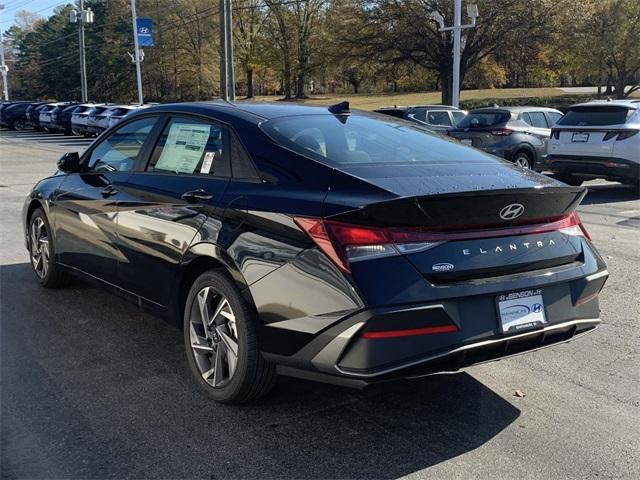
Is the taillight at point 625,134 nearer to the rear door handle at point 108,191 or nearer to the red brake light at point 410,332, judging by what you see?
the rear door handle at point 108,191

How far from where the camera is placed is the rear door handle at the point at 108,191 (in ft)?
15.7

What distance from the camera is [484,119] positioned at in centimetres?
1446

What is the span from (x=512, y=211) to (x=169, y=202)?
Answer: 2079 mm

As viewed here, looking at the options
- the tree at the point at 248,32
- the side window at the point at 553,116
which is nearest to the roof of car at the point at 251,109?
the side window at the point at 553,116

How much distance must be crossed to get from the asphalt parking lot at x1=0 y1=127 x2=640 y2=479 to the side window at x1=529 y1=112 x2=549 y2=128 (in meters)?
10.5

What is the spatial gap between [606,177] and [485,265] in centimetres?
968

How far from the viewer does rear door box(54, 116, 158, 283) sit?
188 inches

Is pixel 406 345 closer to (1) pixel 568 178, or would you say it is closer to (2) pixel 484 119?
(1) pixel 568 178

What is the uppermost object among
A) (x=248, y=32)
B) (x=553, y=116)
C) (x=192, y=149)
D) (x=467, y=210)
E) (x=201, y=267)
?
(x=248, y=32)

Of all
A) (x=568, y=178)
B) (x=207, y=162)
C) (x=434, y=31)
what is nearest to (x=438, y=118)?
(x=568, y=178)

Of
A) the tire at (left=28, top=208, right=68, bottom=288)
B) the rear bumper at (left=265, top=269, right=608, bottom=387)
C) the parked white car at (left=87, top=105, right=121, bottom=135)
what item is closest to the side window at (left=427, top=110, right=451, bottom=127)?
the tire at (left=28, top=208, right=68, bottom=288)

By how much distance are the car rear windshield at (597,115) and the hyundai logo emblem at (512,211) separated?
9.63m

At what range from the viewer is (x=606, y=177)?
1177 cm

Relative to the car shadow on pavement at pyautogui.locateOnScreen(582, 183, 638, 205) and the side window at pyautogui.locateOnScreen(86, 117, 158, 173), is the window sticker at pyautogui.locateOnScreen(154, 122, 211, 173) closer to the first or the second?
the side window at pyautogui.locateOnScreen(86, 117, 158, 173)
